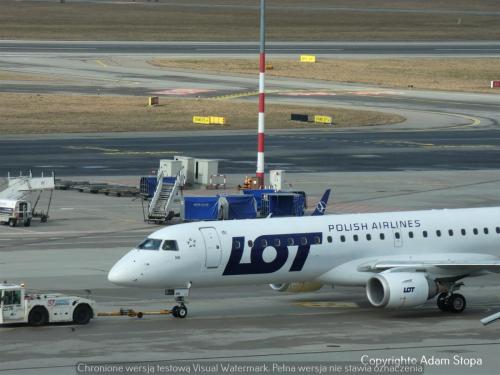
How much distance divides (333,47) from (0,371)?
154814mm

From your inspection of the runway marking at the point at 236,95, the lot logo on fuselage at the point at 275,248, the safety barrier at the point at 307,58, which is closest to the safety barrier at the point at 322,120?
the runway marking at the point at 236,95

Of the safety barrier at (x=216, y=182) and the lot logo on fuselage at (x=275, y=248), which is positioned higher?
the safety barrier at (x=216, y=182)

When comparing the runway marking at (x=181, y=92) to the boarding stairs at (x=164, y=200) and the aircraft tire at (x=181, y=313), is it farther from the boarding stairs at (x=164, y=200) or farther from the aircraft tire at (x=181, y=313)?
the aircraft tire at (x=181, y=313)

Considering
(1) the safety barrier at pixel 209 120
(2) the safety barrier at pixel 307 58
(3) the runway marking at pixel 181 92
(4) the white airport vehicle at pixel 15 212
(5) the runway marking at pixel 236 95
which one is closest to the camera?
(4) the white airport vehicle at pixel 15 212

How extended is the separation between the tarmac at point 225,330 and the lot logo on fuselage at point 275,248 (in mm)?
1724

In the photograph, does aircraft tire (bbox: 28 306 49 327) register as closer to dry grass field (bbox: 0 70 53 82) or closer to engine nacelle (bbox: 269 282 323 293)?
engine nacelle (bbox: 269 282 323 293)

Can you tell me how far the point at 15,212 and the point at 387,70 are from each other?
9699 cm

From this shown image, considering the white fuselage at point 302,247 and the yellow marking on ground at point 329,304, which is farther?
the yellow marking on ground at point 329,304

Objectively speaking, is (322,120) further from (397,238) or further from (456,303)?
(456,303)

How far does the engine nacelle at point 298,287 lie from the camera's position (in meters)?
46.8

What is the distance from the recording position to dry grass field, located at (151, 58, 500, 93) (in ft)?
490

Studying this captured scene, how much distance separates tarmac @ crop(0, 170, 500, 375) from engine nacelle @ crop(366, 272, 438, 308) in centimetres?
68

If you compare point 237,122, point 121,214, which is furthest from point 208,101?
point 121,214

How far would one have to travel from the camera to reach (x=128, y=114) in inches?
4712
